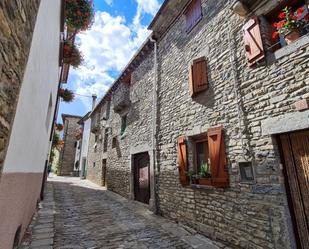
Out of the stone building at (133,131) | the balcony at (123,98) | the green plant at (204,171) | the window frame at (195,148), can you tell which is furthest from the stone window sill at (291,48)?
the balcony at (123,98)

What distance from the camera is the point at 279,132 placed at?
347 centimetres

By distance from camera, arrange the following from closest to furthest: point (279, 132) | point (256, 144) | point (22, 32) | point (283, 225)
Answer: point (22, 32), point (283, 225), point (279, 132), point (256, 144)

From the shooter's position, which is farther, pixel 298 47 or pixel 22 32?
pixel 298 47

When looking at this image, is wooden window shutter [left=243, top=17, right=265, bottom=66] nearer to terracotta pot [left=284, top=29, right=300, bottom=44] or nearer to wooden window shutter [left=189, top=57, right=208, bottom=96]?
terracotta pot [left=284, top=29, right=300, bottom=44]

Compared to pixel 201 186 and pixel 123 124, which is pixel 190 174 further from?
pixel 123 124

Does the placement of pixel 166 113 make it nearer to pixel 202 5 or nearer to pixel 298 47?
pixel 202 5

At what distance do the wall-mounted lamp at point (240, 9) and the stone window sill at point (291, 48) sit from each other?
135 cm

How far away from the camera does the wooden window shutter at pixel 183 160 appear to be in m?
5.54

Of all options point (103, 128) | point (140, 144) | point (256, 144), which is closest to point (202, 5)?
point (256, 144)

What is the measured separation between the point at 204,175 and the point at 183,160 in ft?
2.73

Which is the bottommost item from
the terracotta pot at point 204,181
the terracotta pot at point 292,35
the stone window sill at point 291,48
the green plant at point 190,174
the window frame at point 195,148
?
the terracotta pot at point 204,181

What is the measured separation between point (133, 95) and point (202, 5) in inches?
201

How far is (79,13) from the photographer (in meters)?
5.20

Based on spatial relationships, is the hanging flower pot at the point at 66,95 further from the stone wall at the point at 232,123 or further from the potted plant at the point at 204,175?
the potted plant at the point at 204,175
